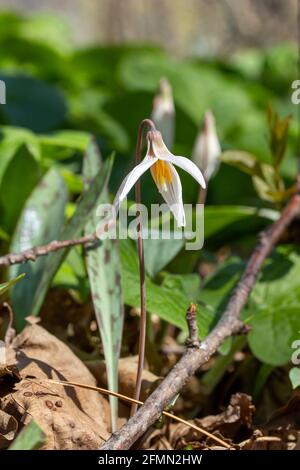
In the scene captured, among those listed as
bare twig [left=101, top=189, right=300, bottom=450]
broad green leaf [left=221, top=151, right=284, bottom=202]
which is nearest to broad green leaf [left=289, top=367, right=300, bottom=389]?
bare twig [left=101, top=189, right=300, bottom=450]

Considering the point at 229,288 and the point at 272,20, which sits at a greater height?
the point at 272,20

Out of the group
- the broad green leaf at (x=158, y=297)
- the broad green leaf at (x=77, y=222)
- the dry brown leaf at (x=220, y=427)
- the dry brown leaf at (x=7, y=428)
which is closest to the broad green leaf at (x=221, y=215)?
the broad green leaf at (x=158, y=297)

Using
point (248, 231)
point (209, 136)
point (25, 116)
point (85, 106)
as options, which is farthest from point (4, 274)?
point (85, 106)

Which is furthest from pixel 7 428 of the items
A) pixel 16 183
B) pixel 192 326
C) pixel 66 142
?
pixel 66 142

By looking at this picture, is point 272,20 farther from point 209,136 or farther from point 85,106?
point 209,136

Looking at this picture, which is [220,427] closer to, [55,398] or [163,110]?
[55,398]

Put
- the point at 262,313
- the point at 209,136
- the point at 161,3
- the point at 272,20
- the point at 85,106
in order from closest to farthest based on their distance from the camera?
the point at 262,313 → the point at 209,136 → the point at 85,106 → the point at 272,20 → the point at 161,3

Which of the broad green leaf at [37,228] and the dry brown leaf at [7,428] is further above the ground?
the broad green leaf at [37,228]

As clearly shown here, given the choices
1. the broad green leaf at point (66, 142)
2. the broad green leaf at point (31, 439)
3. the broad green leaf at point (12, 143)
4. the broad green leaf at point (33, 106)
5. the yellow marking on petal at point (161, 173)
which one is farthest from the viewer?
the broad green leaf at point (33, 106)

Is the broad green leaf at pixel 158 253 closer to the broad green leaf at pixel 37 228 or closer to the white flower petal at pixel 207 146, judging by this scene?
the broad green leaf at pixel 37 228
